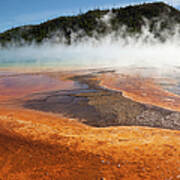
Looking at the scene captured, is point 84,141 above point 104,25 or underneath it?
underneath

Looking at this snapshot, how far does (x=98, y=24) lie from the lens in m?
67.4

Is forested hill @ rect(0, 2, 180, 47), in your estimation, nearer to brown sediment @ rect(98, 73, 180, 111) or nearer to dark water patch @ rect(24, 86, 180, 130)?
brown sediment @ rect(98, 73, 180, 111)

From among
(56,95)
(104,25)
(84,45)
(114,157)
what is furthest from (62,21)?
(114,157)

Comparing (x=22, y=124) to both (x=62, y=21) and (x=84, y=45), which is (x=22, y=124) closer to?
(x=84, y=45)

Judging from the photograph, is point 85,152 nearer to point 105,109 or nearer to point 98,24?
point 105,109

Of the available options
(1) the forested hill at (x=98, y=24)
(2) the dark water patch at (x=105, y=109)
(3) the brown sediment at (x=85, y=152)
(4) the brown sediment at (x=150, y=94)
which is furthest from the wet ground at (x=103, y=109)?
(1) the forested hill at (x=98, y=24)

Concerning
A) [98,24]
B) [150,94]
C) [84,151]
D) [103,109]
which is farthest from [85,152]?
[98,24]

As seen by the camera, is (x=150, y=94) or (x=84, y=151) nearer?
(x=84, y=151)

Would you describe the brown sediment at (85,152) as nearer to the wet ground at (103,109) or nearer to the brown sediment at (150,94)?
the wet ground at (103,109)

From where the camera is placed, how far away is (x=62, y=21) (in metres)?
71.8

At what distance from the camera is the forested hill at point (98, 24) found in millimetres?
62056

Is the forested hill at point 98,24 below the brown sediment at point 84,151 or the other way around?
the other way around

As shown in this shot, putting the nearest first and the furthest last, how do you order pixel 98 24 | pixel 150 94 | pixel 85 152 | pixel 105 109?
pixel 85 152
pixel 105 109
pixel 150 94
pixel 98 24

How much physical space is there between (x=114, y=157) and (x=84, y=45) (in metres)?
54.7
